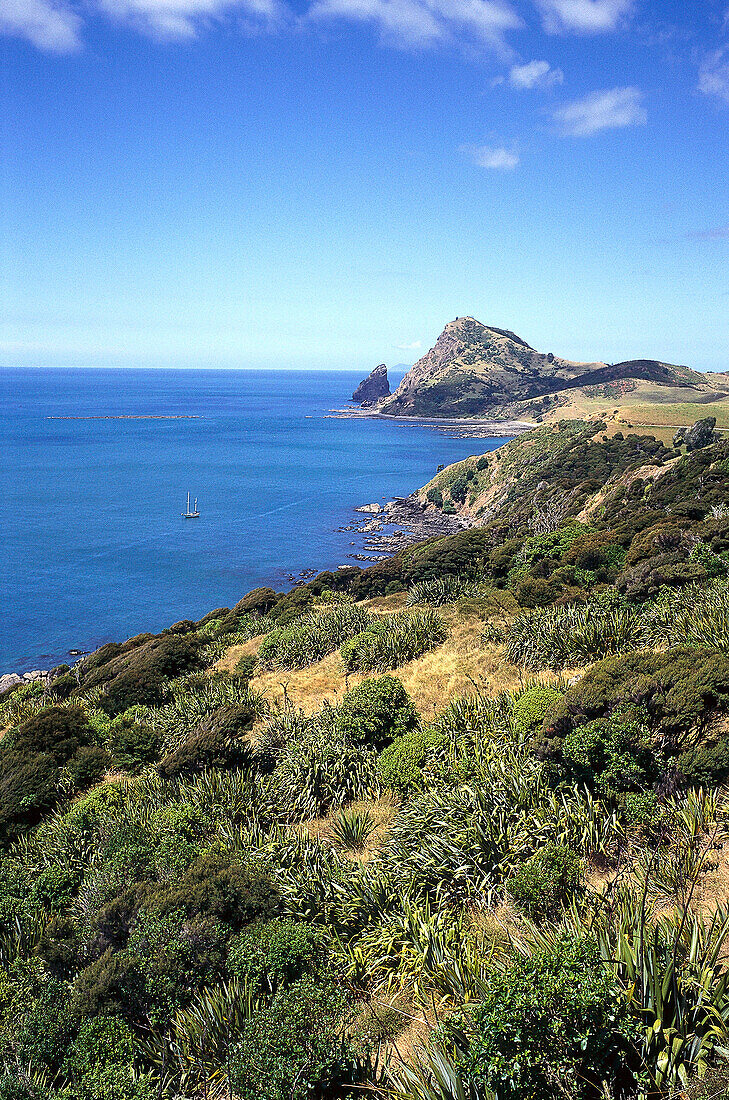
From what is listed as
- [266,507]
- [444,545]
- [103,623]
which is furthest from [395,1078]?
[266,507]

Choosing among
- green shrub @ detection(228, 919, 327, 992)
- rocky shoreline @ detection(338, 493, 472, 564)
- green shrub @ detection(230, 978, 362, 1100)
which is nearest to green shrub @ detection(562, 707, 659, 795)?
green shrub @ detection(228, 919, 327, 992)

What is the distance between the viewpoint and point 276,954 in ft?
26.6

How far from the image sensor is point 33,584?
194ft

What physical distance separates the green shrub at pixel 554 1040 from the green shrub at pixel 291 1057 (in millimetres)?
1685

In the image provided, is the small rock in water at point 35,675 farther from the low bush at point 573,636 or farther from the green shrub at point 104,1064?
the green shrub at point 104,1064

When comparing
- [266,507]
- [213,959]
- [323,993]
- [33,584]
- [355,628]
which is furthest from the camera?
[266,507]

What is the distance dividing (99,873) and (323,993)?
5174 mm

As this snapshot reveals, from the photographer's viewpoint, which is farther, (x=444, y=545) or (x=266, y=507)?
(x=266, y=507)

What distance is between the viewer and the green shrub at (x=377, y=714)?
14.0 metres

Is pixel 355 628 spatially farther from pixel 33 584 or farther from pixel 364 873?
pixel 33 584

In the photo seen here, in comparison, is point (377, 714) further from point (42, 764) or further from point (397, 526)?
point (397, 526)

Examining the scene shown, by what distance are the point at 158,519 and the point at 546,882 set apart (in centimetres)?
8443

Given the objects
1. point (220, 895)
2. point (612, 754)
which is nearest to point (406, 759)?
point (612, 754)

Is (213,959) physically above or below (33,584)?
above
